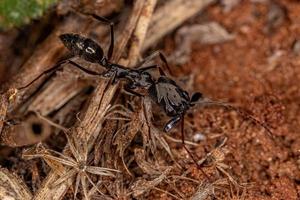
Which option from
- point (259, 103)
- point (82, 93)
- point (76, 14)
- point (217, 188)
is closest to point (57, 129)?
point (82, 93)

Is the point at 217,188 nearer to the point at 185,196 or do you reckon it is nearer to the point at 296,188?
the point at 185,196

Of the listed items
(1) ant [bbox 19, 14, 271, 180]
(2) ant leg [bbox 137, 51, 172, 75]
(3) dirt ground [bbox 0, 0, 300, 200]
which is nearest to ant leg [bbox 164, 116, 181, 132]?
(1) ant [bbox 19, 14, 271, 180]

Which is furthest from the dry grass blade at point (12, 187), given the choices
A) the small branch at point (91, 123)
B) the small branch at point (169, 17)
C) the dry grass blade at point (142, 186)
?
the small branch at point (169, 17)

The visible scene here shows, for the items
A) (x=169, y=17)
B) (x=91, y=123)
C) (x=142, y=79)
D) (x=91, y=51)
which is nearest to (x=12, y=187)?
(x=91, y=123)

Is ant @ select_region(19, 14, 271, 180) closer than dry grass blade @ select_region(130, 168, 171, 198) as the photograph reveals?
No

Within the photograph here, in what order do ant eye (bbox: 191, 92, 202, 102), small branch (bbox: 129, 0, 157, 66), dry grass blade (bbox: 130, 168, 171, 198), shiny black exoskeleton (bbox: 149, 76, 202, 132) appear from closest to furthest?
dry grass blade (bbox: 130, 168, 171, 198), shiny black exoskeleton (bbox: 149, 76, 202, 132), ant eye (bbox: 191, 92, 202, 102), small branch (bbox: 129, 0, 157, 66)

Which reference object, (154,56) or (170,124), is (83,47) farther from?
(170,124)

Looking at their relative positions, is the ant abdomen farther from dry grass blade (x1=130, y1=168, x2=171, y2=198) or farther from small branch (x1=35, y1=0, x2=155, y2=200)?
dry grass blade (x1=130, y1=168, x2=171, y2=198)
